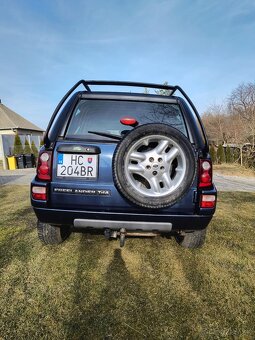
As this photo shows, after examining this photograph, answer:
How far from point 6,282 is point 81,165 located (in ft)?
4.28

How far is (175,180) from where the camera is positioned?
6.98 ft

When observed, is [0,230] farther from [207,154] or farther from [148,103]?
[207,154]

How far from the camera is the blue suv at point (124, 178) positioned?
207 centimetres

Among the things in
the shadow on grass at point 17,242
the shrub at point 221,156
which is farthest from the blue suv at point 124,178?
the shrub at point 221,156

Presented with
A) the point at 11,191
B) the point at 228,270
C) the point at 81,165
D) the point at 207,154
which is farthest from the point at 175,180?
the point at 11,191

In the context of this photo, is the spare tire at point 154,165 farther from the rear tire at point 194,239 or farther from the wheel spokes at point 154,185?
the rear tire at point 194,239

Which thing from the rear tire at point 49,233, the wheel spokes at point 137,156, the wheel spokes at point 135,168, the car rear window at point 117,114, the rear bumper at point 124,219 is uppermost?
the car rear window at point 117,114

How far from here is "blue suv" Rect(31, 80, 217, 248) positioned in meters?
2.07

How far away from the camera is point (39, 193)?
2.21 m

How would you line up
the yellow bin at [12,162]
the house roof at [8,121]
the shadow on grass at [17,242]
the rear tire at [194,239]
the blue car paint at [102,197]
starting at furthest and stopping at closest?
1. the house roof at [8,121]
2. the yellow bin at [12,162]
3. the rear tire at [194,239]
4. the shadow on grass at [17,242]
5. the blue car paint at [102,197]

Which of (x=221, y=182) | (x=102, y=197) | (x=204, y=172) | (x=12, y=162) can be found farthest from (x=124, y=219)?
(x=12, y=162)

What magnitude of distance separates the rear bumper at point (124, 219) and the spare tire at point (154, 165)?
192 millimetres

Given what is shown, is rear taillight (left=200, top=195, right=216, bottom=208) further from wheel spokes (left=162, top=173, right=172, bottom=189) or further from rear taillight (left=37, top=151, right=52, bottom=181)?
rear taillight (left=37, top=151, right=52, bottom=181)

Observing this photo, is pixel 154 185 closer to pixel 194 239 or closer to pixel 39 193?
pixel 39 193
